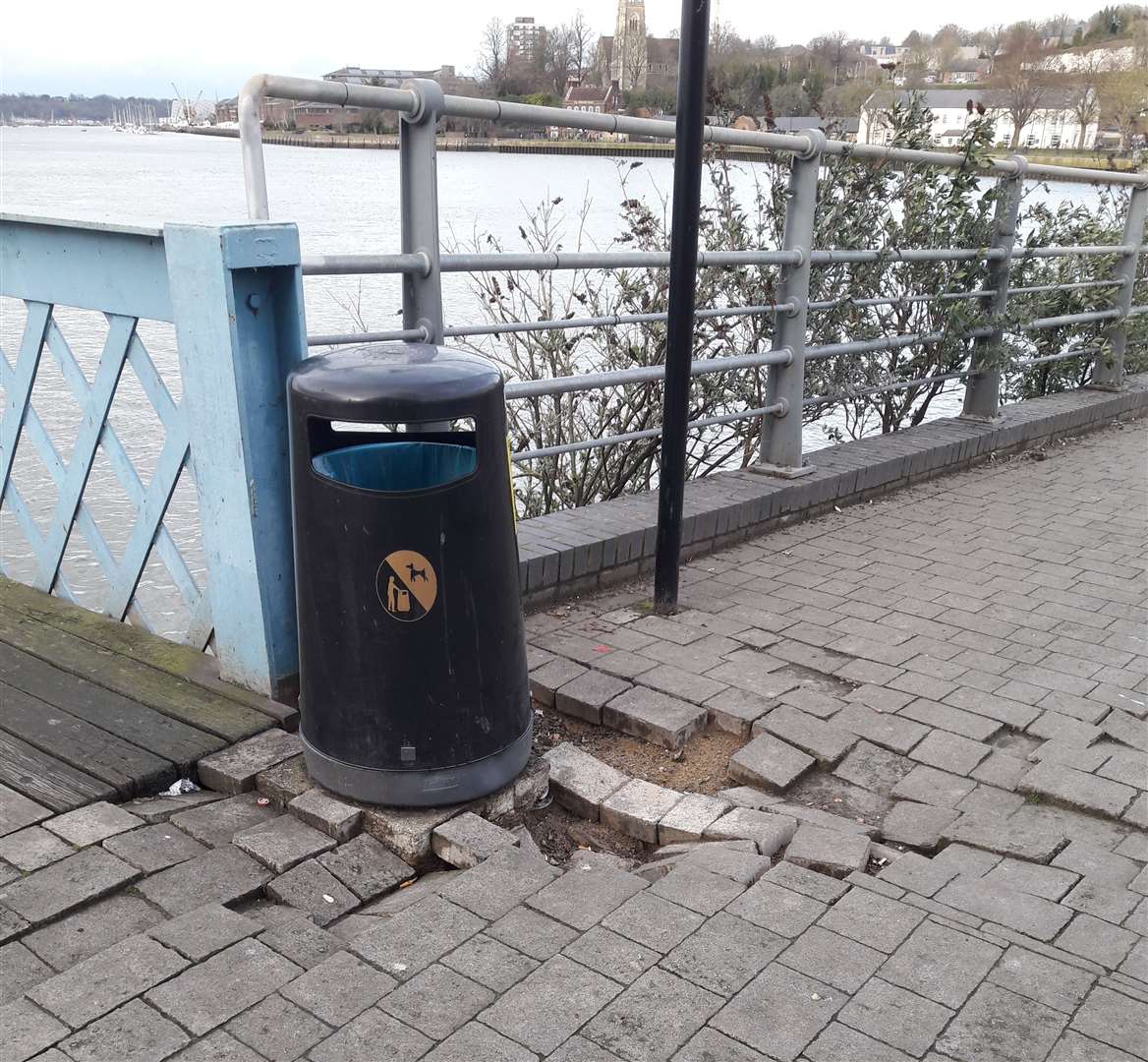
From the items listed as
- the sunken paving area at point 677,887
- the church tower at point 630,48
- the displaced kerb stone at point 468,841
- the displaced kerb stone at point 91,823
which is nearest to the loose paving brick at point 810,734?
the sunken paving area at point 677,887

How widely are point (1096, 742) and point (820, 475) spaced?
242cm

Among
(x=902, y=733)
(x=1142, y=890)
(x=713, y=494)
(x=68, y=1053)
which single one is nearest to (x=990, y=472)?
(x=713, y=494)

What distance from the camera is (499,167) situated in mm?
8703

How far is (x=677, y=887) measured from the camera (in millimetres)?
2445

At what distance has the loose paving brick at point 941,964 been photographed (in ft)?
7.00

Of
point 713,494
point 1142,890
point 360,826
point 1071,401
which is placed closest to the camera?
point 1142,890

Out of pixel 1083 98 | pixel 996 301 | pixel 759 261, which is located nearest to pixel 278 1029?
pixel 759 261

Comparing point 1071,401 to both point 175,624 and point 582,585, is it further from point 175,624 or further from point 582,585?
point 175,624

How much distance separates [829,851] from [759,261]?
2.96 metres

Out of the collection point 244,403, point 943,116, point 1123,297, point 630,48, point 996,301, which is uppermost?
point 630,48

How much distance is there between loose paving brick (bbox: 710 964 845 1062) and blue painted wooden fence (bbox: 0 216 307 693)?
1.71m

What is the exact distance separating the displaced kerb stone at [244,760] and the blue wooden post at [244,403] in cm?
23

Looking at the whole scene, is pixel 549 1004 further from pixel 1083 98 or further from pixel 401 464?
pixel 1083 98

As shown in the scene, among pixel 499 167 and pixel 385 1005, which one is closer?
pixel 385 1005
